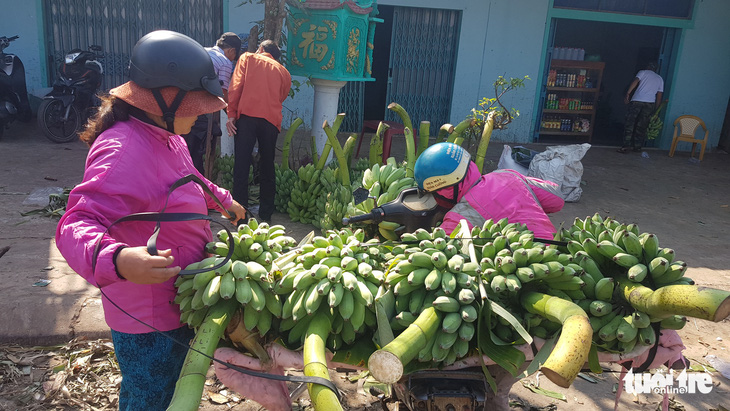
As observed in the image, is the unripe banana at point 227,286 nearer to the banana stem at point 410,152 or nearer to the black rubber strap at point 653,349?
the black rubber strap at point 653,349

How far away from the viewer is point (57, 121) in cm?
806

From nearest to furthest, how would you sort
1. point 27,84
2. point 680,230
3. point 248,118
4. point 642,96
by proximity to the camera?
point 248,118
point 680,230
point 27,84
point 642,96

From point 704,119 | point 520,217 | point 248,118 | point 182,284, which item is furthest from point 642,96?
point 182,284

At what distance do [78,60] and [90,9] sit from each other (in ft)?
4.93

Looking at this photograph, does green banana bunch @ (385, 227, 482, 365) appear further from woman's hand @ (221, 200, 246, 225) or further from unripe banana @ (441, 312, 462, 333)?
woman's hand @ (221, 200, 246, 225)

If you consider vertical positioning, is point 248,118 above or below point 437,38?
below

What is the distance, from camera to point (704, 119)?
1102cm

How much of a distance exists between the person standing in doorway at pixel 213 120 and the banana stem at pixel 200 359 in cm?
395

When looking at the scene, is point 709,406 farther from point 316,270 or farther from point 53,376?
point 53,376

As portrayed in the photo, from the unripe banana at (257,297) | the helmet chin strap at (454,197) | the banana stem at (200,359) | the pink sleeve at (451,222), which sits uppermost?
the helmet chin strap at (454,197)

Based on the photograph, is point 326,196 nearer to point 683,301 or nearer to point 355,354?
point 355,354

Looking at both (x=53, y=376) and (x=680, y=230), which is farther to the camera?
(x=680, y=230)

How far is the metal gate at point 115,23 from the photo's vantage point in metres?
8.91
